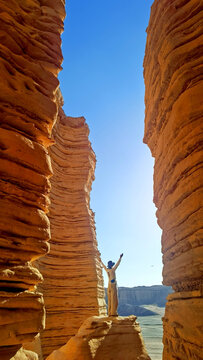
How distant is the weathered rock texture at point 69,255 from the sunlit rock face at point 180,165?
8.81 metres

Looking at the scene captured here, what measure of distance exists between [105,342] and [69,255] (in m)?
6.35

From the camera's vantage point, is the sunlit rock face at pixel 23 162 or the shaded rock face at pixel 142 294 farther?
the shaded rock face at pixel 142 294

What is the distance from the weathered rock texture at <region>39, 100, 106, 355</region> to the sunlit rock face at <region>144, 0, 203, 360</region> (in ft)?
28.9

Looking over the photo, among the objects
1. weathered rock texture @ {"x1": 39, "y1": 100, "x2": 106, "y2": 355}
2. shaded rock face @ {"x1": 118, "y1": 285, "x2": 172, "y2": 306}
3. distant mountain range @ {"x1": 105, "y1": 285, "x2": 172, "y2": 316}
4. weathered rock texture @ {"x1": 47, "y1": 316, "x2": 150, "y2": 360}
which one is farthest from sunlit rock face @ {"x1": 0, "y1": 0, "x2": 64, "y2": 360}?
shaded rock face @ {"x1": 118, "y1": 285, "x2": 172, "y2": 306}

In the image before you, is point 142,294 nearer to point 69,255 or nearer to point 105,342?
point 69,255

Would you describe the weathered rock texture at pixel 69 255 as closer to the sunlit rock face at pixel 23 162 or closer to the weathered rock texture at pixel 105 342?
the weathered rock texture at pixel 105 342

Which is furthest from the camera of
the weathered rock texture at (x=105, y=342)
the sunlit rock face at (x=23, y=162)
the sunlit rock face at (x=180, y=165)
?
the weathered rock texture at (x=105, y=342)

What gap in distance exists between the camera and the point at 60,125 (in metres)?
19.5

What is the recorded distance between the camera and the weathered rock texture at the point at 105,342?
805cm

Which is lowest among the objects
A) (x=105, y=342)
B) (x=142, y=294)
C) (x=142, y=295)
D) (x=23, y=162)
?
(x=142, y=295)

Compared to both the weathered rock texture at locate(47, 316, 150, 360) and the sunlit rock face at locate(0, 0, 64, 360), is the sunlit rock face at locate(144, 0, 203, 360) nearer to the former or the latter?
the sunlit rock face at locate(0, 0, 64, 360)

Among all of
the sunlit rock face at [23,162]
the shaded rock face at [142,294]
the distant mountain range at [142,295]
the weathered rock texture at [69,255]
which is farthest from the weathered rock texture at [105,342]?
the shaded rock face at [142,294]

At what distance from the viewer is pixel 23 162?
3.77 meters

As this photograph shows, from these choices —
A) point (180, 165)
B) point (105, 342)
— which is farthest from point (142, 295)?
point (180, 165)
